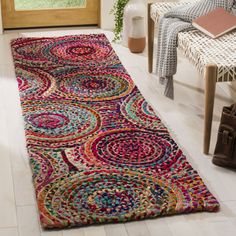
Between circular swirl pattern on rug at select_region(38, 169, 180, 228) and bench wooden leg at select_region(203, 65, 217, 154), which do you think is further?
bench wooden leg at select_region(203, 65, 217, 154)

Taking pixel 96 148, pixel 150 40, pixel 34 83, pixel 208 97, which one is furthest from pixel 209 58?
pixel 34 83

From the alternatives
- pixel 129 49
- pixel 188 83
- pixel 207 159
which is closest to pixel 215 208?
pixel 207 159

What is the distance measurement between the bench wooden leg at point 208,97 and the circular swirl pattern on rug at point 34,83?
1106 mm

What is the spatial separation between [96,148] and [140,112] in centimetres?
50

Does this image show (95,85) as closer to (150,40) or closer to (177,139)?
(150,40)

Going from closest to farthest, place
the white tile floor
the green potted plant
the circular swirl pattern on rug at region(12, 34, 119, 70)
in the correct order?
the white tile floor → the circular swirl pattern on rug at region(12, 34, 119, 70) → the green potted plant

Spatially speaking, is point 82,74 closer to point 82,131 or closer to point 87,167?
point 82,131

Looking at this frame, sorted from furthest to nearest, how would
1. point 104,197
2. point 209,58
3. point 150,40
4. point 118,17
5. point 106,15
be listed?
point 106,15 → point 118,17 → point 150,40 → point 209,58 → point 104,197

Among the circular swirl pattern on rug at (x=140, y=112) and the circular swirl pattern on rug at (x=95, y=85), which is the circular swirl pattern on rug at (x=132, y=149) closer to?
the circular swirl pattern on rug at (x=140, y=112)

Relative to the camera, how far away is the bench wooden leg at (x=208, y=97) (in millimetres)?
3037

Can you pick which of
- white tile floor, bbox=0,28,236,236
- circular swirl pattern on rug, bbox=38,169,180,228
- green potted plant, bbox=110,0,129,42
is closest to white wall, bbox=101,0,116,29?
green potted plant, bbox=110,0,129,42

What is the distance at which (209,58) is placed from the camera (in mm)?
3188

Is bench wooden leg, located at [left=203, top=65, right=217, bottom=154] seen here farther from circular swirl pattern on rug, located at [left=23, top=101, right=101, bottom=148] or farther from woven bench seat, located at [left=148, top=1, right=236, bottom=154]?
circular swirl pattern on rug, located at [left=23, top=101, right=101, bottom=148]

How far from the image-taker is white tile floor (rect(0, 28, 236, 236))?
262 cm
